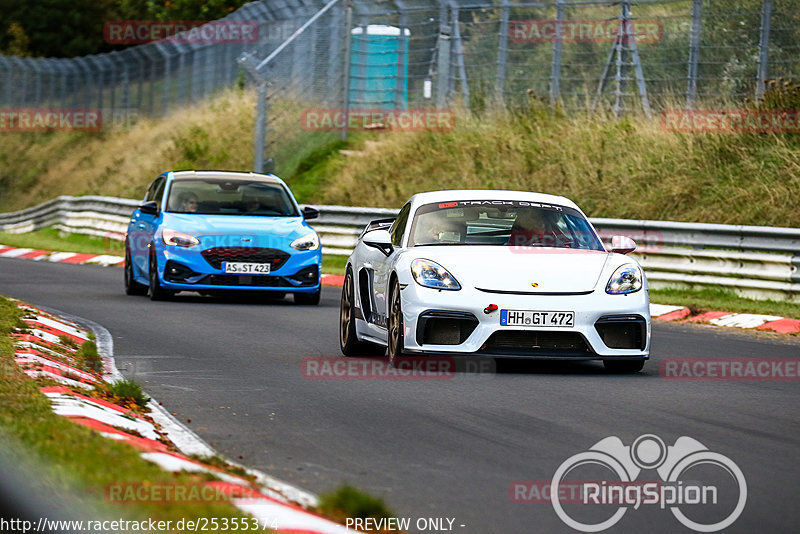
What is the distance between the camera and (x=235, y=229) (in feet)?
56.0

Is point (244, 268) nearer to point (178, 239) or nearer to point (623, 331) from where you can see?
point (178, 239)

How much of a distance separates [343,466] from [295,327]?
7.81 meters

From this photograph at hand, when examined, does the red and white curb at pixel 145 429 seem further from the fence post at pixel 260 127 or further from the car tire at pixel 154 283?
the fence post at pixel 260 127

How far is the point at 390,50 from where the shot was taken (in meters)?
31.8

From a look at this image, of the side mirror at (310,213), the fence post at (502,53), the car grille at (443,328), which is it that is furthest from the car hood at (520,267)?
the fence post at (502,53)

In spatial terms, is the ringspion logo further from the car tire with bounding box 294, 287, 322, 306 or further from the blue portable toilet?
the blue portable toilet

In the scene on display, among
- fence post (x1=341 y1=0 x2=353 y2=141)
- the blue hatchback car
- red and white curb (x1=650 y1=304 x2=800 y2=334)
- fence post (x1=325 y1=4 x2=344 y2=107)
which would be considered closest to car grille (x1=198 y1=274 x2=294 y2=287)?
the blue hatchback car

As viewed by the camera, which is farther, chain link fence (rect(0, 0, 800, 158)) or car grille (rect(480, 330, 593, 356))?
chain link fence (rect(0, 0, 800, 158))

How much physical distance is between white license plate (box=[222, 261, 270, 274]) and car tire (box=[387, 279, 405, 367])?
20.6ft

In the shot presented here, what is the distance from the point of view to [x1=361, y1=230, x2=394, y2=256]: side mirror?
36.4 feet

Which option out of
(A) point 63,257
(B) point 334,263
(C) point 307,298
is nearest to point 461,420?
(C) point 307,298

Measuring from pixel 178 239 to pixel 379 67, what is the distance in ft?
51.7

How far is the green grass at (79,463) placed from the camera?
4848 millimetres

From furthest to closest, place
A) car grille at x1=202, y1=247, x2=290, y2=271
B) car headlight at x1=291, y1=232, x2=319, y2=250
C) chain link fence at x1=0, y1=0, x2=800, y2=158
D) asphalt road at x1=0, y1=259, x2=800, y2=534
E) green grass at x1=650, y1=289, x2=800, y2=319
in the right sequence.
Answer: chain link fence at x1=0, y1=0, x2=800, y2=158
car headlight at x1=291, y1=232, x2=319, y2=250
car grille at x1=202, y1=247, x2=290, y2=271
green grass at x1=650, y1=289, x2=800, y2=319
asphalt road at x1=0, y1=259, x2=800, y2=534
